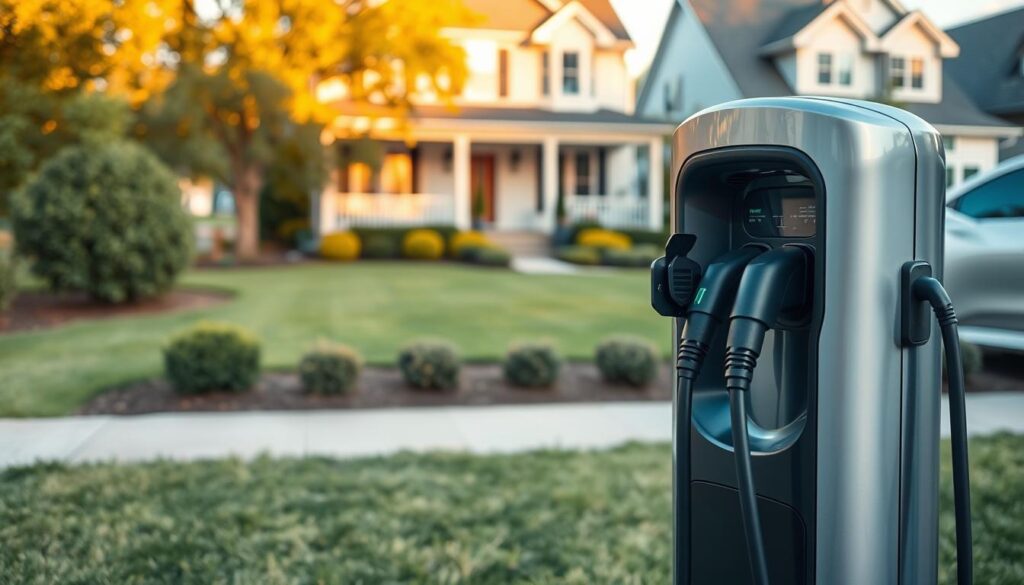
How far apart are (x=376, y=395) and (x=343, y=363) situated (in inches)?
15.2

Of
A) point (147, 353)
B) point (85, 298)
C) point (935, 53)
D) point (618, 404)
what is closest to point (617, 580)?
point (935, 53)

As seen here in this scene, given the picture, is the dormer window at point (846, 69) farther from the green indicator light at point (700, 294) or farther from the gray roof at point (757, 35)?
the green indicator light at point (700, 294)

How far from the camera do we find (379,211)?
68.7 feet

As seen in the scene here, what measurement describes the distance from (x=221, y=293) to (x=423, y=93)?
244 inches

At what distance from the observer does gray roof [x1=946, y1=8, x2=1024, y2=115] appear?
2.67m

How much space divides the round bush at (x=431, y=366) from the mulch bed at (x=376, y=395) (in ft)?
0.26

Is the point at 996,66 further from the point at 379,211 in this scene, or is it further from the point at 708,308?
the point at 379,211

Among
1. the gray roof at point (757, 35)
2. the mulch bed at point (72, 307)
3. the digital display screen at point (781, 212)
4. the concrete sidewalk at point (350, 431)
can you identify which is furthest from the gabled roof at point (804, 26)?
the mulch bed at point (72, 307)

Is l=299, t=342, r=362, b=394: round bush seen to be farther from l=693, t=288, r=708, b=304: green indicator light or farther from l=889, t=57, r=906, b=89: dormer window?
l=693, t=288, r=708, b=304: green indicator light

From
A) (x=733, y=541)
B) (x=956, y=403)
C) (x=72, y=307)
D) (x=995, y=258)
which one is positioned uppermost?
(x=995, y=258)

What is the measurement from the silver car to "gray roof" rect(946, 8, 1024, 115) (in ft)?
1.90

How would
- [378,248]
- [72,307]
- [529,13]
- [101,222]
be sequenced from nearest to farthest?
[529,13], [101,222], [72,307], [378,248]

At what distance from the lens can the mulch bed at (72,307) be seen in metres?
10.0

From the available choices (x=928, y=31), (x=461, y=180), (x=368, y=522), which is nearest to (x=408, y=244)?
(x=461, y=180)
